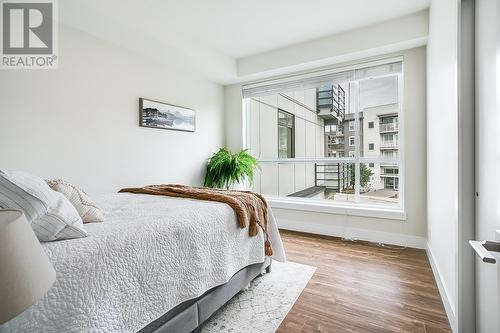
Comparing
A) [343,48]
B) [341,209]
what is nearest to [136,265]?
[341,209]

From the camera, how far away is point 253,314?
1.72 m

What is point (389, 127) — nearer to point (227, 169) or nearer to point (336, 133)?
point (336, 133)

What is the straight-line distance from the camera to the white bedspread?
0.85m

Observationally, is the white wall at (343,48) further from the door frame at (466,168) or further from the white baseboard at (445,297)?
the white baseboard at (445,297)

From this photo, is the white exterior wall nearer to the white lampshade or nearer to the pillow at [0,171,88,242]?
the pillow at [0,171,88,242]

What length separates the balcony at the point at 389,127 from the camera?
3254 mm

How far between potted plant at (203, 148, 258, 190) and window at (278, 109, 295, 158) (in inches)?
21.4

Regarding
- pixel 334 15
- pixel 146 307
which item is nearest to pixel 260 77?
pixel 334 15

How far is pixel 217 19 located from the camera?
2.84m

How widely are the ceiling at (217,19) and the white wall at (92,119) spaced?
314mm

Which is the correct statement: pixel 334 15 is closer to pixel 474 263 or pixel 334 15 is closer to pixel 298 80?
pixel 298 80

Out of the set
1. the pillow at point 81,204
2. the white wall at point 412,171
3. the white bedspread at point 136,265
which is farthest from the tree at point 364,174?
the pillow at point 81,204

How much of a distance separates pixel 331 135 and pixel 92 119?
3117 mm

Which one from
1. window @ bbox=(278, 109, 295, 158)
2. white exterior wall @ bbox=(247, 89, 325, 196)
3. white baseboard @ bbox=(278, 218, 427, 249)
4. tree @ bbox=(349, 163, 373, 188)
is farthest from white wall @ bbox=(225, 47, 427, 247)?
window @ bbox=(278, 109, 295, 158)
